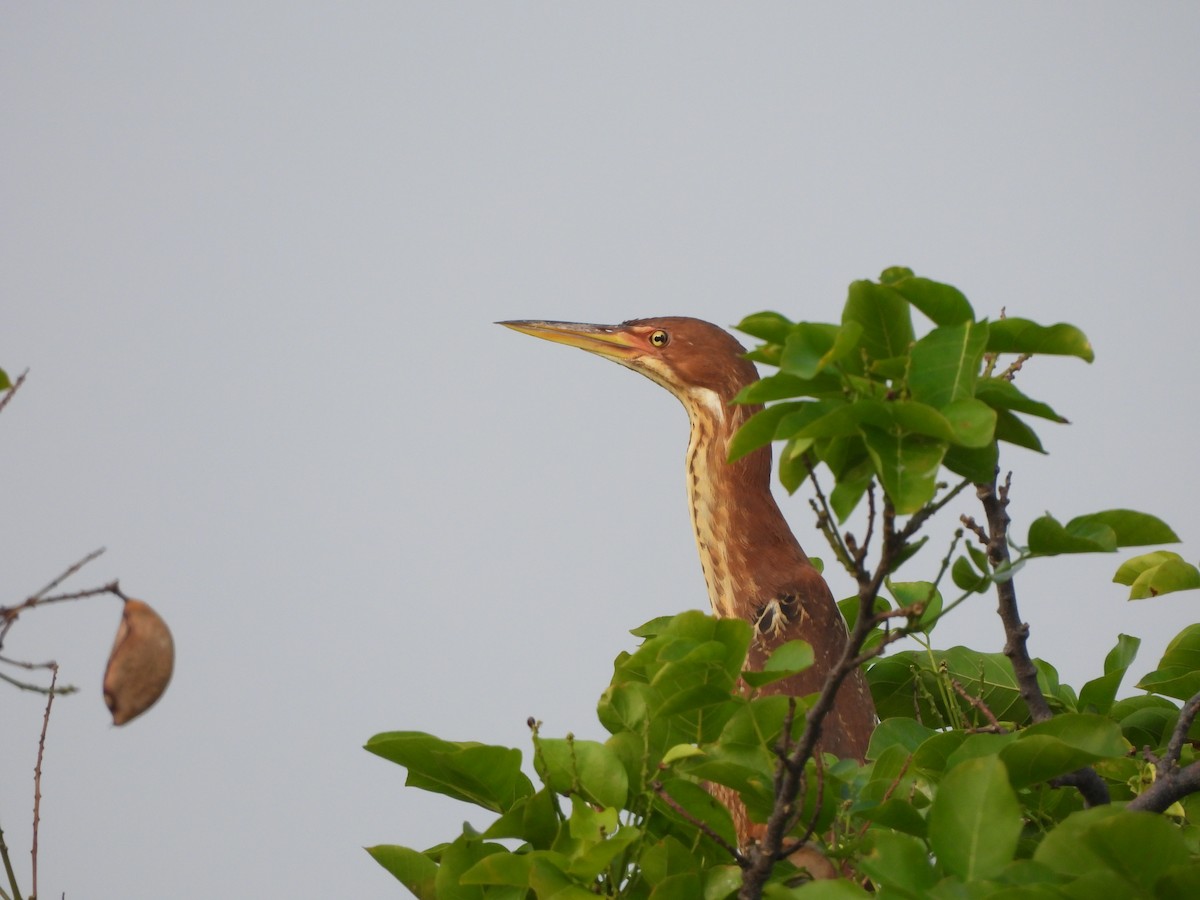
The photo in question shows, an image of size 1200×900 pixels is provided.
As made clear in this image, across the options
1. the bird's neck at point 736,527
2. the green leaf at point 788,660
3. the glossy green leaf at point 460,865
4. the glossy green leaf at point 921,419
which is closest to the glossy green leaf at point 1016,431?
the glossy green leaf at point 921,419

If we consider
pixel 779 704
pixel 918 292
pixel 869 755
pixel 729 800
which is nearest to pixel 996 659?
pixel 869 755

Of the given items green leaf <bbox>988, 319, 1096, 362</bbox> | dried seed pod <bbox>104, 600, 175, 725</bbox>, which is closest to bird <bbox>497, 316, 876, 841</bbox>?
green leaf <bbox>988, 319, 1096, 362</bbox>

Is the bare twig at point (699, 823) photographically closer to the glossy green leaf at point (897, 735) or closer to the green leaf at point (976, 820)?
the green leaf at point (976, 820)

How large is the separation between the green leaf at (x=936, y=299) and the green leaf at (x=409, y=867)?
0.90m

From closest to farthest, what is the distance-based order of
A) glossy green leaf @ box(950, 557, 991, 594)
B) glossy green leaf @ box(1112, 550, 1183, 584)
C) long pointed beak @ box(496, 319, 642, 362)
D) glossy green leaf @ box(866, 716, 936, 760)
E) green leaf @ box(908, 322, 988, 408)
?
green leaf @ box(908, 322, 988, 408), glossy green leaf @ box(950, 557, 991, 594), glossy green leaf @ box(866, 716, 936, 760), glossy green leaf @ box(1112, 550, 1183, 584), long pointed beak @ box(496, 319, 642, 362)

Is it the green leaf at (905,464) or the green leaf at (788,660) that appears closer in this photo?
the green leaf at (905,464)

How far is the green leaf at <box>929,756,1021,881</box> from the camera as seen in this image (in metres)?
1.22

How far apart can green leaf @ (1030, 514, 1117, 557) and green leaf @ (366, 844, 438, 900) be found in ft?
2.71

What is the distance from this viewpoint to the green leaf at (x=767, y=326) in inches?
53.8

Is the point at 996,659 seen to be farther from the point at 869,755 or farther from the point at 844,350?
the point at 844,350

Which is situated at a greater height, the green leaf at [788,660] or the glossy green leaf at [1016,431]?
the glossy green leaf at [1016,431]

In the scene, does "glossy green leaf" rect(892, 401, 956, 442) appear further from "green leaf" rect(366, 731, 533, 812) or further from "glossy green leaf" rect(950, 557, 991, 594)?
"green leaf" rect(366, 731, 533, 812)

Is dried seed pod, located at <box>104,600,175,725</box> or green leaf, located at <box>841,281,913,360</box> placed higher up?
green leaf, located at <box>841,281,913,360</box>

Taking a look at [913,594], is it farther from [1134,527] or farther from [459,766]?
[459,766]
